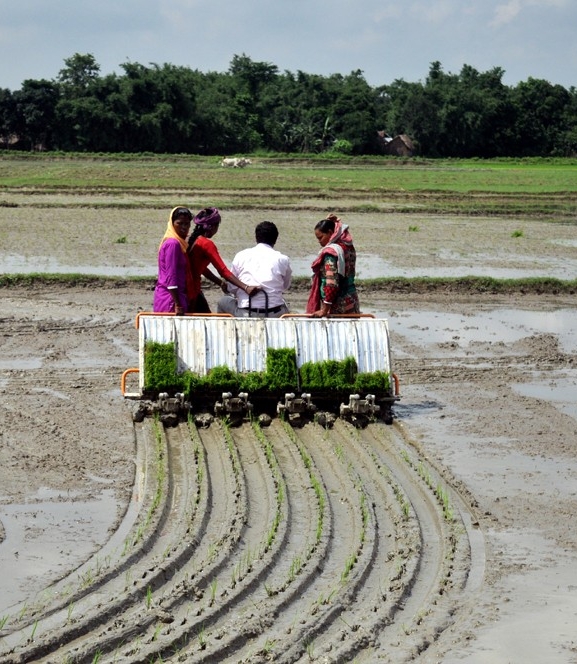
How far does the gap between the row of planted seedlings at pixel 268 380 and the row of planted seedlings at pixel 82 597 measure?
6.95 ft

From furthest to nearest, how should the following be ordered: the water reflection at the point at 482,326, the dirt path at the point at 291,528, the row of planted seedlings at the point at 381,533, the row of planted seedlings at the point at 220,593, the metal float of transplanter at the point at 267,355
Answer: the water reflection at the point at 482,326 < the metal float of transplanter at the point at 267,355 < the row of planted seedlings at the point at 381,533 < the dirt path at the point at 291,528 < the row of planted seedlings at the point at 220,593

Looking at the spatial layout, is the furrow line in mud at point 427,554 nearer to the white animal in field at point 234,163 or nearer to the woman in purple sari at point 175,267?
the woman in purple sari at point 175,267

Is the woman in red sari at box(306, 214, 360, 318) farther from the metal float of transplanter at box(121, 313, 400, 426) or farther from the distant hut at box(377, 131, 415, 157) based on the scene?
the distant hut at box(377, 131, 415, 157)

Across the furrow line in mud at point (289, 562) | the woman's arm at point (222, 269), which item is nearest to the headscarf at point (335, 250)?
the woman's arm at point (222, 269)

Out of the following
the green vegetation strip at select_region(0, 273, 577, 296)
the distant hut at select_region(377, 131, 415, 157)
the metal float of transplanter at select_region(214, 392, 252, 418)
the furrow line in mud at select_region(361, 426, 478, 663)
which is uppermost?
the distant hut at select_region(377, 131, 415, 157)

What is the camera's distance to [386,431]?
28.7 feet

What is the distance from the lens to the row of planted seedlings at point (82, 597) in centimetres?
475

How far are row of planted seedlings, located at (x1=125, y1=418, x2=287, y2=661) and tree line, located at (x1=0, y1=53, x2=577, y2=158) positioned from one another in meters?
50.5

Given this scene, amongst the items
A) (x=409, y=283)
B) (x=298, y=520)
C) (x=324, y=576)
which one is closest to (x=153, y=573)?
(x=324, y=576)

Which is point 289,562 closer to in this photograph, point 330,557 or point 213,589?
point 330,557

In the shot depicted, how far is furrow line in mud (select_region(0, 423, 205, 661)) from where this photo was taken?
16.0ft

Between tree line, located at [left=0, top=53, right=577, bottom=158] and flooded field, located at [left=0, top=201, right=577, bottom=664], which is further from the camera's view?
tree line, located at [left=0, top=53, right=577, bottom=158]

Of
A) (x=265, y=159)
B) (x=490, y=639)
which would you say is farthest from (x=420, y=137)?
(x=490, y=639)

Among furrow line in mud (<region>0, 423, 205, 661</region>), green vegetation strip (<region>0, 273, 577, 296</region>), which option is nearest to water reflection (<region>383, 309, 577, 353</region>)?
green vegetation strip (<region>0, 273, 577, 296</region>)
